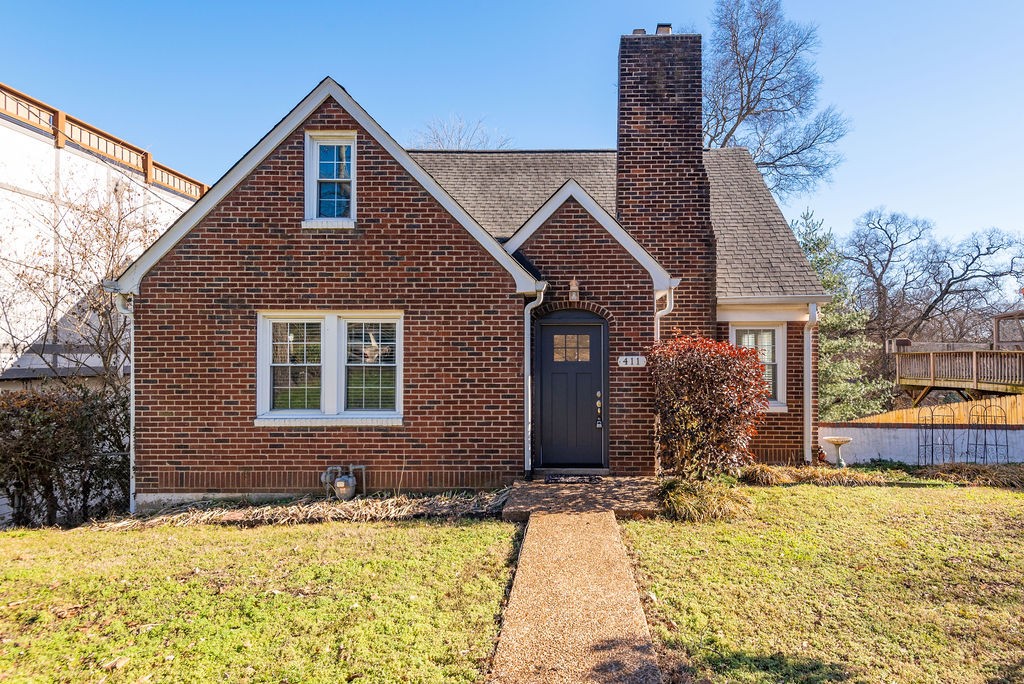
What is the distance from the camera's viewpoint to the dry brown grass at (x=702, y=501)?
6613 millimetres

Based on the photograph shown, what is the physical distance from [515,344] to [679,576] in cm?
393

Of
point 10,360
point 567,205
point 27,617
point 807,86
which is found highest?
point 807,86

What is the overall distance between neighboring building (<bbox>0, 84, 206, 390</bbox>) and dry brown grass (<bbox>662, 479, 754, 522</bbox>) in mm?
10932

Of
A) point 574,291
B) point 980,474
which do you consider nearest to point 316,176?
point 574,291

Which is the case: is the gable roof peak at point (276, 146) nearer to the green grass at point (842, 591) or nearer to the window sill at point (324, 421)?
the window sill at point (324, 421)

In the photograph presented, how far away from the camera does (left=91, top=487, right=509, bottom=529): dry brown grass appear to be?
22.9 ft

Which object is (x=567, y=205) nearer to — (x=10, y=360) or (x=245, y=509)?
(x=245, y=509)

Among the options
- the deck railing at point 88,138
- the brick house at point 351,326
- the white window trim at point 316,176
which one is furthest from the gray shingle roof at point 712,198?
the deck railing at point 88,138

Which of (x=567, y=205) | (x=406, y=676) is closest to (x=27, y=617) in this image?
(x=406, y=676)

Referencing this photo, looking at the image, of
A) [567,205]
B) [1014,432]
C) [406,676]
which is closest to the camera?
[406,676]

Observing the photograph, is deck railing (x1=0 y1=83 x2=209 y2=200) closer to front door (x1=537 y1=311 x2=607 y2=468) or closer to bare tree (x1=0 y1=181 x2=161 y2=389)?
bare tree (x1=0 y1=181 x2=161 y2=389)

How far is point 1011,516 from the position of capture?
6.75m

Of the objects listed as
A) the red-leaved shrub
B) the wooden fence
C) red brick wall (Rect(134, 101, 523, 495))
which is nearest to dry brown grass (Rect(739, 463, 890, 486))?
the red-leaved shrub

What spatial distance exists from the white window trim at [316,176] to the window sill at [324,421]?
2.81 meters
